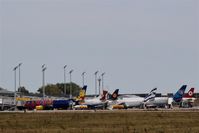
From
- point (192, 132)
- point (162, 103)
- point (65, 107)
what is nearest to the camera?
point (192, 132)

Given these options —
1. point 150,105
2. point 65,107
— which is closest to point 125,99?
point 150,105

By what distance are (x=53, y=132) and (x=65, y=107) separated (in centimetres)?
10280

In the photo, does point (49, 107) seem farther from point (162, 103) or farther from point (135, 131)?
point (135, 131)

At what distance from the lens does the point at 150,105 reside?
163 meters

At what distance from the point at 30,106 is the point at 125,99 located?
28.4m

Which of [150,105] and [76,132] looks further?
[150,105]

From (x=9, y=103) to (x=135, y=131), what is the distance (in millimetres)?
119303

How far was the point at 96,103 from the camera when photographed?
159 m

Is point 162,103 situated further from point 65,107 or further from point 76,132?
point 76,132

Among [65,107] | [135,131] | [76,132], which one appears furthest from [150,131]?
[65,107]

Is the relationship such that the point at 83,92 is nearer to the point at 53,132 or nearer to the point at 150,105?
the point at 150,105

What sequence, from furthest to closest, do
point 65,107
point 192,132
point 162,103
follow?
point 162,103
point 65,107
point 192,132

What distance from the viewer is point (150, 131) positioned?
156ft

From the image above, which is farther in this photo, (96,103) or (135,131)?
(96,103)
